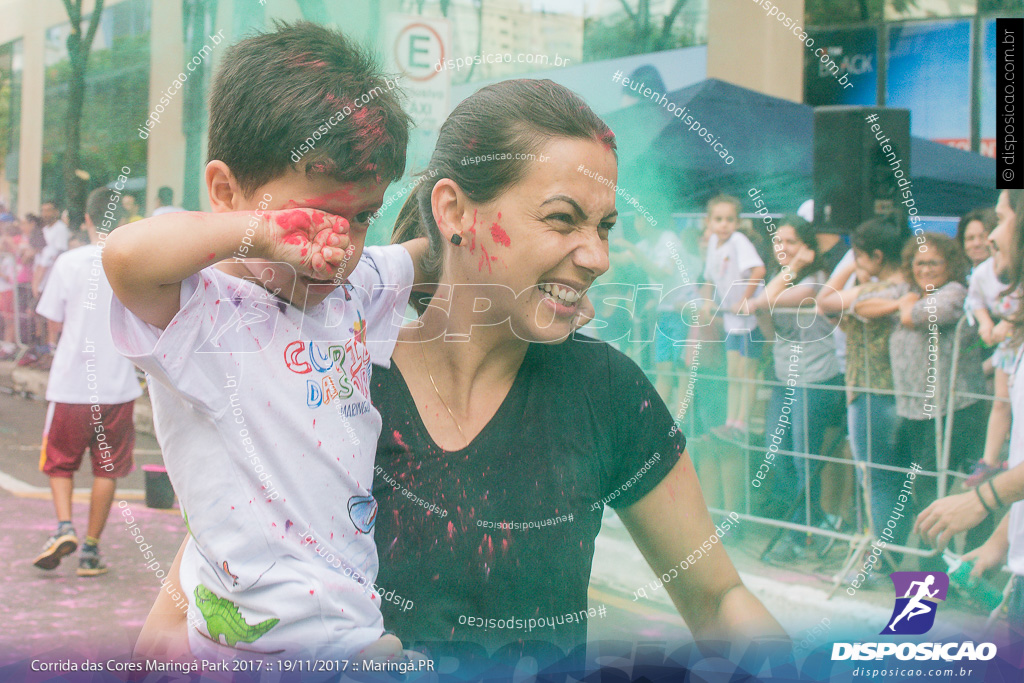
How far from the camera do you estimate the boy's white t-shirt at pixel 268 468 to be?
1.19 meters

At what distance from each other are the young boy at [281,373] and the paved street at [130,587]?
55cm

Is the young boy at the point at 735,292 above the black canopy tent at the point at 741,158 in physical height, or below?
below

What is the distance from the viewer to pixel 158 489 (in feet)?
7.97

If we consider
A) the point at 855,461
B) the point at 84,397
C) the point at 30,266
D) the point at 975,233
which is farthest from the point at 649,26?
the point at 30,266

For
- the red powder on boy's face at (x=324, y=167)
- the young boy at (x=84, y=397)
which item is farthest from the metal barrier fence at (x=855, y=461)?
the young boy at (x=84, y=397)

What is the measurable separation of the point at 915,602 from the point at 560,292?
0.99 m

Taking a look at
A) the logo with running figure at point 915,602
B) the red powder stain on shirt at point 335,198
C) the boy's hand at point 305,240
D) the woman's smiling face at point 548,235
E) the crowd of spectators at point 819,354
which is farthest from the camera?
the crowd of spectators at point 819,354

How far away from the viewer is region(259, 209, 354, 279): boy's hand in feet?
3.67

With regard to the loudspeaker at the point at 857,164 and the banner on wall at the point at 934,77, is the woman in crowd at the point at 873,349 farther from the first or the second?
the banner on wall at the point at 934,77

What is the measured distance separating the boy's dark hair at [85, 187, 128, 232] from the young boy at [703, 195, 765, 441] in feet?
4.57

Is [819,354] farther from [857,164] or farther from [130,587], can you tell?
[130,587]

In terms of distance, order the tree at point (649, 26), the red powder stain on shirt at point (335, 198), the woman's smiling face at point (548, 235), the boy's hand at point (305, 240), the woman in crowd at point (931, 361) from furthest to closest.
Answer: the woman in crowd at point (931, 361) → the tree at point (649, 26) → the woman's smiling face at point (548, 235) → the red powder stain on shirt at point (335, 198) → the boy's hand at point (305, 240)

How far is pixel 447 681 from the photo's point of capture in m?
1.43

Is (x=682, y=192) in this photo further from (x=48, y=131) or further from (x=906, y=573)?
(x=48, y=131)
